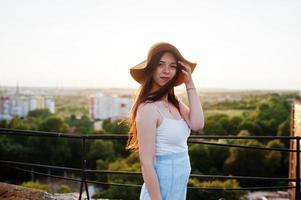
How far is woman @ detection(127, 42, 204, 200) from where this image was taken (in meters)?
2.19

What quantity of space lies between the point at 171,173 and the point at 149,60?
2.10 ft

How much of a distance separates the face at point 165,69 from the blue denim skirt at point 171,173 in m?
0.43

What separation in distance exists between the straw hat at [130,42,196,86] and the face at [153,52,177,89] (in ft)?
0.12

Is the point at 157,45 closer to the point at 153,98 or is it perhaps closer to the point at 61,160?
the point at 153,98

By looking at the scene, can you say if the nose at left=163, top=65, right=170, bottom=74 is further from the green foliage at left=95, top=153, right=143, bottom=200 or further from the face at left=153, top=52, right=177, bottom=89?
the green foliage at left=95, top=153, right=143, bottom=200

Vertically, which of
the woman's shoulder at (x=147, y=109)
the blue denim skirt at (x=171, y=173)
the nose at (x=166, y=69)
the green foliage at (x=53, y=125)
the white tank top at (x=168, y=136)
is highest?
the nose at (x=166, y=69)

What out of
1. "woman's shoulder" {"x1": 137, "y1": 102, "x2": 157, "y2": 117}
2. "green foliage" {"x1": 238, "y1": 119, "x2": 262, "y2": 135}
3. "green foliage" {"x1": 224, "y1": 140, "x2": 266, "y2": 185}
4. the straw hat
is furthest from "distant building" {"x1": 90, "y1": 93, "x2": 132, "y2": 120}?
"woman's shoulder" {"x1": 137, "y1": 102, "x2": 157, "y2": 117}

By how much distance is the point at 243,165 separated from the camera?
1302 inches

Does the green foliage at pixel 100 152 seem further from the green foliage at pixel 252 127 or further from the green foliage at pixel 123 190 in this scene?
the green foliage at pixel 252 127

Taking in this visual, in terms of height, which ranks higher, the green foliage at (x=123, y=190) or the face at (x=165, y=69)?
the face at (x=165, y=69)

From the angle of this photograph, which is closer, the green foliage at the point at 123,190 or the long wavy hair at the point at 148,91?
the long wavy hair at the point at 148,91

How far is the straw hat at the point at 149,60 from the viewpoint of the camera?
2.34m

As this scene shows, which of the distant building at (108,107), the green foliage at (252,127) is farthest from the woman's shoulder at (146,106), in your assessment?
the distant building at (108,107)

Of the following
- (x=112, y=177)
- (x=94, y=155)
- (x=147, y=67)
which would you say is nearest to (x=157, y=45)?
(x=147, y=67)
